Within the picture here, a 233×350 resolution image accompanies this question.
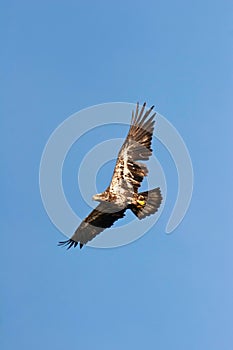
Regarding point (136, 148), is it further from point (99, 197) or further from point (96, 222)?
point (96, 222)

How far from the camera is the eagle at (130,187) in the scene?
8703 millimetres

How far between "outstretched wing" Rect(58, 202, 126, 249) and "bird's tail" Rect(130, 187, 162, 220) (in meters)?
0.18

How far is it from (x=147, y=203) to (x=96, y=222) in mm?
744

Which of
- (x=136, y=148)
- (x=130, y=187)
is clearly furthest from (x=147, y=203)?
(x=136, y=148)

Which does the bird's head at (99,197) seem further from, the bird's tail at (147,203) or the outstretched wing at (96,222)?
the bird's tail at (147,203)

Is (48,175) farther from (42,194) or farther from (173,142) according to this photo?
(173,142)

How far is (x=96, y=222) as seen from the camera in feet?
30.8

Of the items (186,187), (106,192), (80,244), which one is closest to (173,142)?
(186,187)

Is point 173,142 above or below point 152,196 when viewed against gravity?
above

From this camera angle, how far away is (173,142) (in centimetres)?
950

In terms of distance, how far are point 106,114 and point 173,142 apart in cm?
97

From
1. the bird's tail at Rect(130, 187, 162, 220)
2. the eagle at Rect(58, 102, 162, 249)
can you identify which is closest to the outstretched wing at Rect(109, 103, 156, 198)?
the eagle at Rect(58, 102, 162, 249)

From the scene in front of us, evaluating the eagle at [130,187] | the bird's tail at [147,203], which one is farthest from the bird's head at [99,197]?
the bird's tail at [147,203]

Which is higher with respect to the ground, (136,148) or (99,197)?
(136,148)
